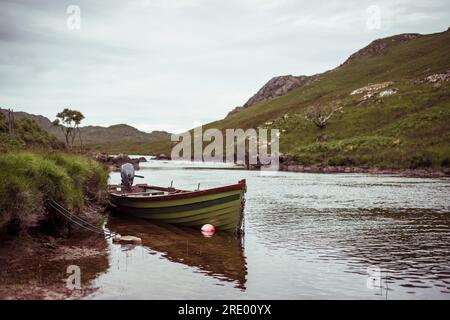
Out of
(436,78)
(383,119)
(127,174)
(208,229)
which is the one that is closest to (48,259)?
(208,229)

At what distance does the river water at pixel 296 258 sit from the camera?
11.2 metres

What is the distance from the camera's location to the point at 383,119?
262 ft

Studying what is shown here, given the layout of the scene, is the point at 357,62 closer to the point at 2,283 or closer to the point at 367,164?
the point at 367,164

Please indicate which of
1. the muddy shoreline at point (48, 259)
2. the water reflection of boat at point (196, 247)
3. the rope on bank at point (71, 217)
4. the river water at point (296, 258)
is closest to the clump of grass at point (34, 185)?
the rope on bank at point (71, 217)

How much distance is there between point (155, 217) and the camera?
22203 millimetres

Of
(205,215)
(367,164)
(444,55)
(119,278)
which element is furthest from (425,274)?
(444,55)

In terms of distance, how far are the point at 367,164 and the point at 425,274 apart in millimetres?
48999

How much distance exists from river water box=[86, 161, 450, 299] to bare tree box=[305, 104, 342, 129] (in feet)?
206

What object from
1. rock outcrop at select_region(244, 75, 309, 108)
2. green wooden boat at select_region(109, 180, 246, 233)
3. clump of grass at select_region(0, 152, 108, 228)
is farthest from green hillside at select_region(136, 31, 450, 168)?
clump of grass at select_region(0, 152, 108, 228)

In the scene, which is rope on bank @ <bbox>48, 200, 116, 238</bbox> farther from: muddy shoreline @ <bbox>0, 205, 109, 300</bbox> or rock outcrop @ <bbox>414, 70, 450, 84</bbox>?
rock outcrop @ <bbox>414, 70, 450, 84</bbox>

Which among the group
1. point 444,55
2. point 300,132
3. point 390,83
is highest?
point 444,55

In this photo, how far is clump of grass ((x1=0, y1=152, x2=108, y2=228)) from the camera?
13.8 meters
